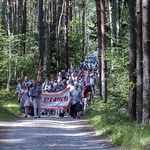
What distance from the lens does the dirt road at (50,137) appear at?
38.0 ft

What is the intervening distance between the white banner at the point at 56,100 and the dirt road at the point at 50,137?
5.67m

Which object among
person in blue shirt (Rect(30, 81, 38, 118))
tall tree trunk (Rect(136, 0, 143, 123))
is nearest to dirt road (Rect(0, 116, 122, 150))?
tall tree trunk (Rect(136, 0, 143, 123))

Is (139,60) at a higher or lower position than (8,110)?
higher

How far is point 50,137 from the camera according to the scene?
43.3ft

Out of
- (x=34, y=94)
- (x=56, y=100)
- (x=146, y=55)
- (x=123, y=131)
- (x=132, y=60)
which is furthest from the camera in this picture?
(x=56, y=100)

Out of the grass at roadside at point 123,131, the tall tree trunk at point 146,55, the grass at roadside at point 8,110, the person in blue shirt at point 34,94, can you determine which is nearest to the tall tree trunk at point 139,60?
the grass at roadside at point 123,131

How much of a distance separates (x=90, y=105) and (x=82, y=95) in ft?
4.41

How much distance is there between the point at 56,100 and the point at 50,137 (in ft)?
31.5

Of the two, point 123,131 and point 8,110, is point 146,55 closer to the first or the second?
point 123,131

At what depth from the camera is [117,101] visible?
19.0 m

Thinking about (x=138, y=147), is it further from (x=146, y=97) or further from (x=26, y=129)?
(x=26, y=129)

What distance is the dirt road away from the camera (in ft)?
38.0

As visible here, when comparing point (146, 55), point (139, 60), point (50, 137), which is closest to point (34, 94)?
point (50, 137)

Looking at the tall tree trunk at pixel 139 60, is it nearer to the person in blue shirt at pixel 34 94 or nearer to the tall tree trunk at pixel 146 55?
the tall tree trunk at pixel 146 55
